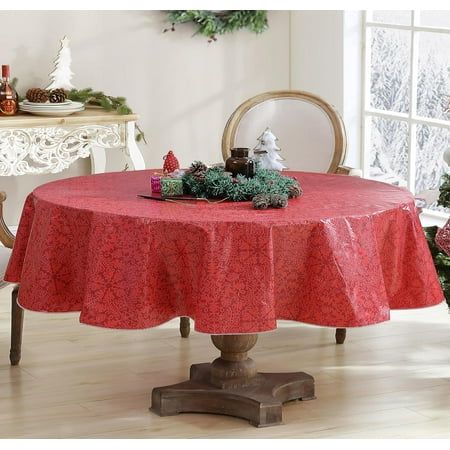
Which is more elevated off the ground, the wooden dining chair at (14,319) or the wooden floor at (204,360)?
the wooden dining chair at (14,319)

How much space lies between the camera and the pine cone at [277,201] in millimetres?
3215

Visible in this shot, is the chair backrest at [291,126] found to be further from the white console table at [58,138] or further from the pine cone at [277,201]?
the pine cone at [277,201]

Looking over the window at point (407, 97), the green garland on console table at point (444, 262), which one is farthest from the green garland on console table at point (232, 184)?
the window at point (407, 97)

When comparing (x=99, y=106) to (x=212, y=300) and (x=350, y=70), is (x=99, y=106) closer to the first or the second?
(x=350, y=70)

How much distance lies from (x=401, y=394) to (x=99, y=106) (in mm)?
2365

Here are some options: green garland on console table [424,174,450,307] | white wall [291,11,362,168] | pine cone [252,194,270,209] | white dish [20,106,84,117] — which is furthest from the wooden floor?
white wall [291,11,362,168]

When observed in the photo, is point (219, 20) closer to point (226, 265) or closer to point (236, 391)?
point (236, 391)

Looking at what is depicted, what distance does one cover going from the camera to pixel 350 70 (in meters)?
5.65

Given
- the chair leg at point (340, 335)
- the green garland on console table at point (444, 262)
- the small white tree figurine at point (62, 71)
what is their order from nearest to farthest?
the green garland on console table at point (444, 262) → the chair leg at point (340, 335) → the small white tree figurine at point (62, 71)

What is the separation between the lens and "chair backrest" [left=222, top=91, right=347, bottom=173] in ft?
14.9

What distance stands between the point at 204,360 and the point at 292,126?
1138mm

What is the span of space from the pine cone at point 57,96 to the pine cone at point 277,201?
2066 millimetres

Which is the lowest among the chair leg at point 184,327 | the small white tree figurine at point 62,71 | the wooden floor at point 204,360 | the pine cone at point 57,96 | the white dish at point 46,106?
the wooden floor at point 204,360

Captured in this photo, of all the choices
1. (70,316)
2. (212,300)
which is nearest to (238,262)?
(212,300)
